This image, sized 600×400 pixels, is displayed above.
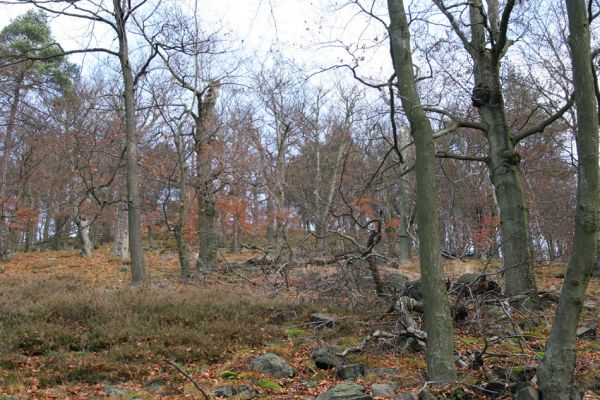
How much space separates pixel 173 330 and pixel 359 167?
2181cm

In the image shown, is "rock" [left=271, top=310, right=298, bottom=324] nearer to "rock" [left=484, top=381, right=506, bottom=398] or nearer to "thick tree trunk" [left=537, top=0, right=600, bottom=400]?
"rock" [left=484, top=381, right=506, bottom=398]

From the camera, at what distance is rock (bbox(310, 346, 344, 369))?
232 inches

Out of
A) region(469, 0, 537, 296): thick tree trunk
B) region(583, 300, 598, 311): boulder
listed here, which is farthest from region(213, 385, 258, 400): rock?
region(583, 300, 598, 311): boulder

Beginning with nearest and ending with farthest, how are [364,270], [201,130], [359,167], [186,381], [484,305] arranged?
1. [186,381]
2. [484,305]
3. [364,270]
4. [201,130]
5. [359,167]

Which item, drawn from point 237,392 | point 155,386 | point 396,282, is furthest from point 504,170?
point 155,386

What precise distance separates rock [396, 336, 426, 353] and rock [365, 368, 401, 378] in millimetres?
794

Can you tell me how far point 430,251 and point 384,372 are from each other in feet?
5.71

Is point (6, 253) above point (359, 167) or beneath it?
beneath

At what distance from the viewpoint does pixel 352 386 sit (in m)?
4.78

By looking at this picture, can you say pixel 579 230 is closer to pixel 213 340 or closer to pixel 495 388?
pixel 495 388

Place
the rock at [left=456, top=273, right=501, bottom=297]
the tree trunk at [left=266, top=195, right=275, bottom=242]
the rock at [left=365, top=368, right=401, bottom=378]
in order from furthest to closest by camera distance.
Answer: the tree trunk at [left=266, top=195, right=275, bottom=242]
the rock at [left=456, top=273, right=501, bottom=297]
the rock at [left=365, top=368, right=401, bottom=378]

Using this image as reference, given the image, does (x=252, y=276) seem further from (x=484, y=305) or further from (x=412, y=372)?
(x=412, y=372)

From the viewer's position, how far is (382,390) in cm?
475

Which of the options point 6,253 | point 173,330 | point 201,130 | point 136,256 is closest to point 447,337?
point 173,330
